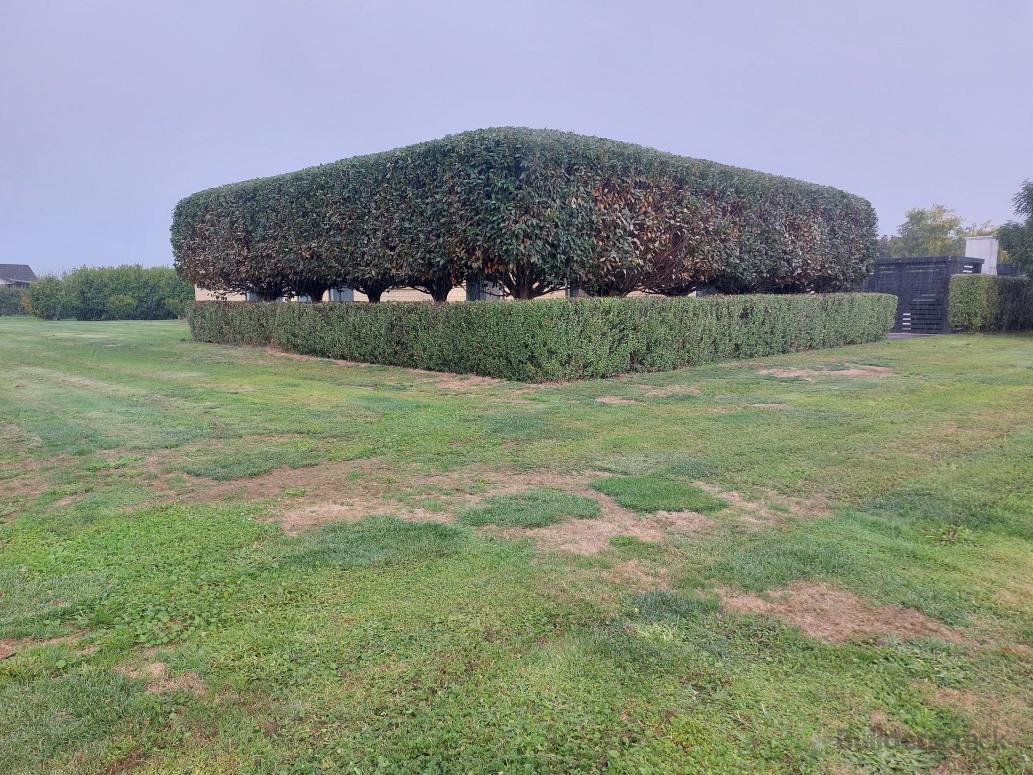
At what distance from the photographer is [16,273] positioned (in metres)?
69.2

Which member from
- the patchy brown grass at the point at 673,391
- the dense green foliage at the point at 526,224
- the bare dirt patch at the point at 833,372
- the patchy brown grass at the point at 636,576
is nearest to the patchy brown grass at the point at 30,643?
the patchy brown grass at the point at 636,576

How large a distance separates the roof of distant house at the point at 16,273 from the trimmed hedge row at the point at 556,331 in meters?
62.1

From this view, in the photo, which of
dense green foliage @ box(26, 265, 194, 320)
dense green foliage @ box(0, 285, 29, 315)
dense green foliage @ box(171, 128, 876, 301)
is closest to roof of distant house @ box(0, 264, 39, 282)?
dense green foliage @ box(0, 285, 29, 315)

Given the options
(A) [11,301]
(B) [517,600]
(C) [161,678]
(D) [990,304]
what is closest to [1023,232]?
(D) [990,304]

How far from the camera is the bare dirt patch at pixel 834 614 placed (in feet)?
9.40

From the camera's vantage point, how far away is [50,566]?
141 inches

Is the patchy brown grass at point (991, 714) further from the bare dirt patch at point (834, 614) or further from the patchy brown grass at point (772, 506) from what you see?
the patchy brown grass at point (772, 506)

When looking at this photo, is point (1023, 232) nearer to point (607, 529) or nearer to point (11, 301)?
point (607, 529)

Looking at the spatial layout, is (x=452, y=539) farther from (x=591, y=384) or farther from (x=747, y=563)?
(x=591, y=384)

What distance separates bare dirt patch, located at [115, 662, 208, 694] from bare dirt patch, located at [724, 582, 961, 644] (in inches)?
86.8

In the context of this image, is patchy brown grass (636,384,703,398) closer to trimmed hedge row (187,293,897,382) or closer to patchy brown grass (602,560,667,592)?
trimmed hedge row (187,293,897,382)

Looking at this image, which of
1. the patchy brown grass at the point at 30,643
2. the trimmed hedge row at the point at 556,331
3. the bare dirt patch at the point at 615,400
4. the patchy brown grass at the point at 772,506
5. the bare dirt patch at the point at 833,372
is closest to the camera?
the patchy brown grass at the point at 30,643

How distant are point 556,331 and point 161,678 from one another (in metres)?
8.80

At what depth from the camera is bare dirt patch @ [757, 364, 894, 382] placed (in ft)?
39.7
